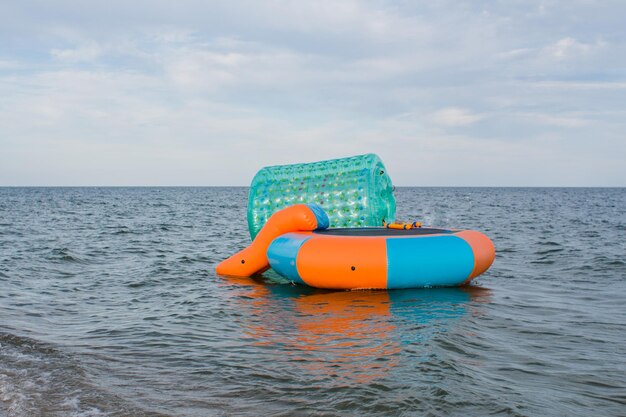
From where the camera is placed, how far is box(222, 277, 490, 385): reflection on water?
16.0 ft

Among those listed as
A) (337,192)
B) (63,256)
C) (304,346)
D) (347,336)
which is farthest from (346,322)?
(63,256)

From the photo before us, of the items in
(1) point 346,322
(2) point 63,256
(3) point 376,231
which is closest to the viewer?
(1) point 346,322

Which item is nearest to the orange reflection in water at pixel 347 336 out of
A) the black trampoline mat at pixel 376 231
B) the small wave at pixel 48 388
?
the black trampoline mat at pixel 376 231

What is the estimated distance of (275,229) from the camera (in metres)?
9.27

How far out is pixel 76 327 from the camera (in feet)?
20.6

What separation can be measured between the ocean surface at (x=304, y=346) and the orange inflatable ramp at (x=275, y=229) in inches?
12.5

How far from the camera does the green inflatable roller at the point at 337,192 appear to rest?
10648 mm

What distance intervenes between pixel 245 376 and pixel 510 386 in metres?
1.99

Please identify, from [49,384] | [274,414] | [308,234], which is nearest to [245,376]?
[274,414]

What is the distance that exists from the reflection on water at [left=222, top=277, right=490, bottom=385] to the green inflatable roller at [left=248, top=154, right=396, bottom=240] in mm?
2124

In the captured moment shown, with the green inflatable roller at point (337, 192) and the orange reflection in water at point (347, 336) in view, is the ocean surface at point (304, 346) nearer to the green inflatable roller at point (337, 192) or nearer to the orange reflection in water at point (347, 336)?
the orange reflection in water at point (347, 336)

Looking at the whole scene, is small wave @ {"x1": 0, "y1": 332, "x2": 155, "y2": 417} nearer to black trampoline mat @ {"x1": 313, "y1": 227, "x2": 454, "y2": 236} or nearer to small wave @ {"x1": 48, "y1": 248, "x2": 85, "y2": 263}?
black trampoline mat @ {"x1": 313, "y1": 227, "x2": 454, "y2": 236}

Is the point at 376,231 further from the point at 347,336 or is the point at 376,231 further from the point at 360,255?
the point at 347,336

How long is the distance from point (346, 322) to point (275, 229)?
3.18 m
